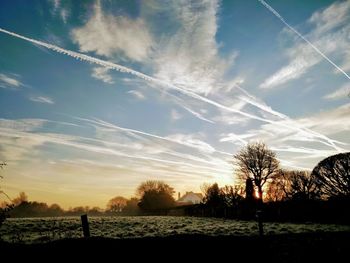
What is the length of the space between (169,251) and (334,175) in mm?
36139

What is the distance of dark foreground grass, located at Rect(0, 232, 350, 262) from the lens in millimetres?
8664

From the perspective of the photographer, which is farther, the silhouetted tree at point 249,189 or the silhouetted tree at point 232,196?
the silhouetted tree at point 232,196

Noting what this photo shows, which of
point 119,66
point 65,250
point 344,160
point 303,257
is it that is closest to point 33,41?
point 119,66

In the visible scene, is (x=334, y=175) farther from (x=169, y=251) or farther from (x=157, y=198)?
(x=157, y=198)

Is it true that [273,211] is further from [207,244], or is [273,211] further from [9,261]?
[9,261]

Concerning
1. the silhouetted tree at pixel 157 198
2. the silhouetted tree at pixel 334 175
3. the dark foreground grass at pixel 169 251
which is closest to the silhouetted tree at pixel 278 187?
the silhouetted tree at pixel 334 175

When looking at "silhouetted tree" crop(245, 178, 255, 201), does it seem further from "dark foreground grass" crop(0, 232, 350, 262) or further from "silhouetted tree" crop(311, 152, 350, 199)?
"dark foreground grass" crop(0, 232, 350, 262)

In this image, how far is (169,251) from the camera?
31.3 feet

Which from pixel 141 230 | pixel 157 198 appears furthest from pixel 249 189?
pixel 157 198

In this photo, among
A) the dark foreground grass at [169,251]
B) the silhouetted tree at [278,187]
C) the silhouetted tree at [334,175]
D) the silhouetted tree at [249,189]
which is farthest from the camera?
the silhouetted tree at [278,187]

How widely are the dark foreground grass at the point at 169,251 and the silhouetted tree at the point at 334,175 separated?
2968 cm

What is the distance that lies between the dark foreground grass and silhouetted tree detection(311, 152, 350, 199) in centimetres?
2968

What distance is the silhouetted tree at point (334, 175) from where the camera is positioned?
1473 inches

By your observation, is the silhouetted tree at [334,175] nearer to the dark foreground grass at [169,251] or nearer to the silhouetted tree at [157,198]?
the dark foreground grass at [169,251]
